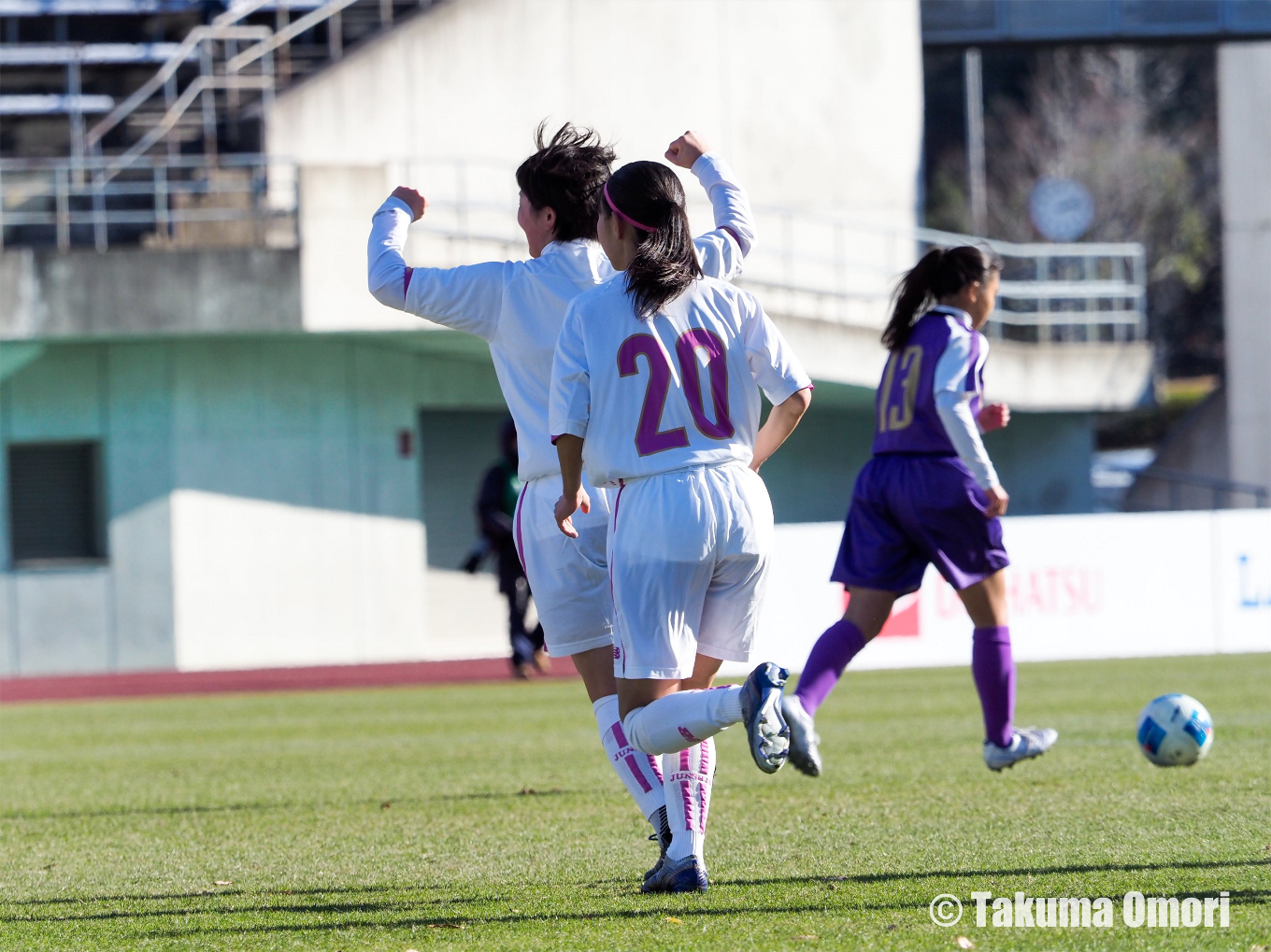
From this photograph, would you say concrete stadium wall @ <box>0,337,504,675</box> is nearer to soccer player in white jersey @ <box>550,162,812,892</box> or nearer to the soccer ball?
the soccer ball

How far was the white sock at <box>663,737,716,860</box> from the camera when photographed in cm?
491

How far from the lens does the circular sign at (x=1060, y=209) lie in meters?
43.0

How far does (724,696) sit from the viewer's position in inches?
177

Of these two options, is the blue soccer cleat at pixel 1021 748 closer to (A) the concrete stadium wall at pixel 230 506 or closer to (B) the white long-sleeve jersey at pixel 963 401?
(B) the white long-sleeve jersey at pixel 963 401

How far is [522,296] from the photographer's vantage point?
208 inches

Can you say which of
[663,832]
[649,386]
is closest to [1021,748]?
[663,832]

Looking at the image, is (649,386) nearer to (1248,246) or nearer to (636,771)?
(636,771)

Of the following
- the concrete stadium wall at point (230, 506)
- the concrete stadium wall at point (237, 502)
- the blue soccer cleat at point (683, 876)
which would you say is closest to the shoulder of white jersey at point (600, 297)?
the blue soccer cleat at point (683, 876)

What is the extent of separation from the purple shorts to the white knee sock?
209cm

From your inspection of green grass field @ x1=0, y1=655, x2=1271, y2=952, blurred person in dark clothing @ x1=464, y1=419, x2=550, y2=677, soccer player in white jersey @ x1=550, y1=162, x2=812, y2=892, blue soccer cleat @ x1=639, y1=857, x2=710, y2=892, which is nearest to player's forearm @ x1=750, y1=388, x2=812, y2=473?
soccer player in white jersey @ x1=550, y1=162, x2=812, y2=892

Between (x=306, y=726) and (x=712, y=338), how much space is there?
8203 mm

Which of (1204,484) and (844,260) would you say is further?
(1204,484)

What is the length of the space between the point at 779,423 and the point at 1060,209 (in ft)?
133

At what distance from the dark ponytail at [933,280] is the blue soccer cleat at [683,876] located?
2.63m
